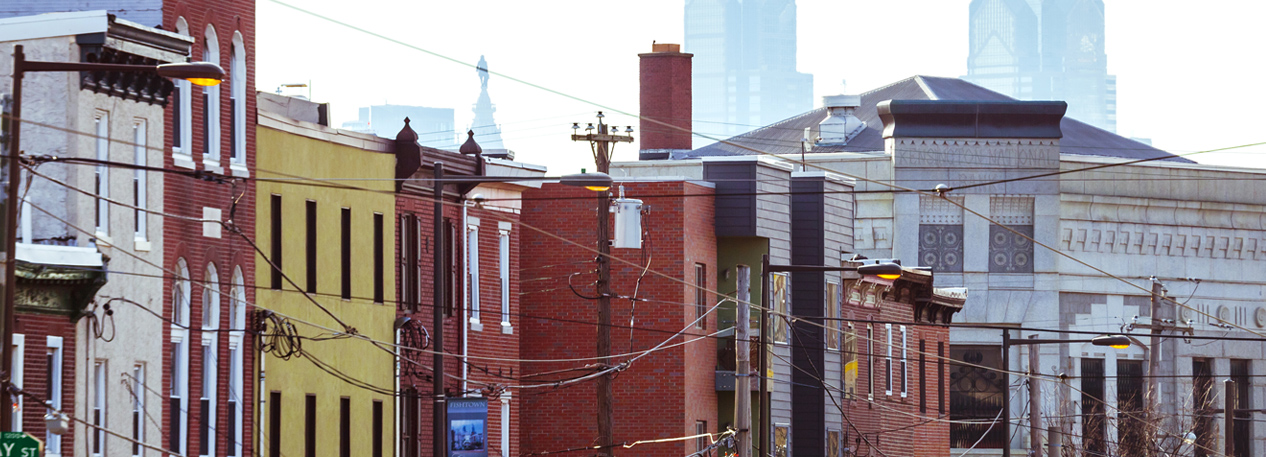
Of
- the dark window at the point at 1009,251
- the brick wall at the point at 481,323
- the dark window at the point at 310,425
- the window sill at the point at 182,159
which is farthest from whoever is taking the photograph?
the dark window at the point at 1009,251

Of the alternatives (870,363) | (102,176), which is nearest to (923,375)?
(870,363)

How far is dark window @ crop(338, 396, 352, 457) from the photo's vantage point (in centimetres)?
3988

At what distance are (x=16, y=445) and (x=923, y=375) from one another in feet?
154

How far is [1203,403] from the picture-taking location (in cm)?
8175

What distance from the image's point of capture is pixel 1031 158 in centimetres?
8150

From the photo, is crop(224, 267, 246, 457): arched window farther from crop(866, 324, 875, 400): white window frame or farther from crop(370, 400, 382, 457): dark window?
crop(866, 324, 875, 400): white window frame

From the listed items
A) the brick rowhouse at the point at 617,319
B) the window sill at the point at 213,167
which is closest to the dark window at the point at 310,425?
the window sill at the point at 213,167

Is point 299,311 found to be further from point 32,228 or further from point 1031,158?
point 1031,158

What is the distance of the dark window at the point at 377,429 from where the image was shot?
136 feet

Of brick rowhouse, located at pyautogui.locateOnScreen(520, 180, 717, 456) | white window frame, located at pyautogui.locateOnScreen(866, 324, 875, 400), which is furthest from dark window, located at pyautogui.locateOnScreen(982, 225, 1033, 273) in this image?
brick rowhouse, located at pyautogui.locateOnScreen(520, 180, 717, 456)

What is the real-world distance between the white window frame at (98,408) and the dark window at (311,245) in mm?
7341

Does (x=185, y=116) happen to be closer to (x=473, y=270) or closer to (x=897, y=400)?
(x=473, y=270)

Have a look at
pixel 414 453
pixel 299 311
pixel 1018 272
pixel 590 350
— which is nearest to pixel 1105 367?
pixel 1018 272

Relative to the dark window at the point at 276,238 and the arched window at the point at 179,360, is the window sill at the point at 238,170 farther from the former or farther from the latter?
the arched window at the point at 179,360
